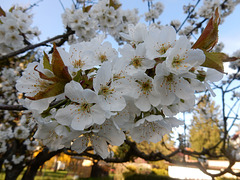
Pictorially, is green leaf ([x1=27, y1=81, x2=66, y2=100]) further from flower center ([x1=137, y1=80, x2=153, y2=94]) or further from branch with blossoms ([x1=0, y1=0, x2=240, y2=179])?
flower center ([x1=137, y1=80, x2=153, y2=94])

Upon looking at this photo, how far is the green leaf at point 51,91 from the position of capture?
661 mm

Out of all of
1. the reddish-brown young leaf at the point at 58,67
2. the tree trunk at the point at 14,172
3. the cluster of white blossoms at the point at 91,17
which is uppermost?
the cluster of white blossoms at the point at 91,17

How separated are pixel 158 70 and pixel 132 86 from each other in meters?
0.15

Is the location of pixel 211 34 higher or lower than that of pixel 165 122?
higher

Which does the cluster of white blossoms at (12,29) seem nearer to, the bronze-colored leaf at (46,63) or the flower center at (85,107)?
the bronze-colored leaf at (46,63)

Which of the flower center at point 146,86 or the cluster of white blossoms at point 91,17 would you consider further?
the cluster of white blossoms at point 91,17

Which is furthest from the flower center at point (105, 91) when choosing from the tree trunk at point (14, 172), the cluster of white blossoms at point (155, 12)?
the cluster of white blossoms at point (155, 12)

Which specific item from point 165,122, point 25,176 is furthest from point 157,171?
point 165,122

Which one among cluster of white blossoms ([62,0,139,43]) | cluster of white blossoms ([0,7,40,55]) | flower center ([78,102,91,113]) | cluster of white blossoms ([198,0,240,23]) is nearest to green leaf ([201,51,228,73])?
flower center ([78,102,91,113])

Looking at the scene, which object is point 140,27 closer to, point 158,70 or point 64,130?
point 158,70

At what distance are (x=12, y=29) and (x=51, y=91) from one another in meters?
1.82

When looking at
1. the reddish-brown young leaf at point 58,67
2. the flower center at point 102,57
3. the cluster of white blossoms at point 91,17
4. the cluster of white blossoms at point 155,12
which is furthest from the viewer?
the cluster of white blossoms at point 155,12

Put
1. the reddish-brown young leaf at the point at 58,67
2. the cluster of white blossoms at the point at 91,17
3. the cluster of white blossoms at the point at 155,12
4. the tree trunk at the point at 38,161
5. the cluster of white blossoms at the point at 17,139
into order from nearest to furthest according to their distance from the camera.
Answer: the reddish-brown young leaf at the point at 58,67
the cluster of white blossoms at the point at 91,17
the tree trunk at the point at 38,161
the cluster of white blossoms at the point at 17,139
the cluster of white blossoms at the point at 155,12

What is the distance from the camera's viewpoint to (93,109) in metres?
0.69
